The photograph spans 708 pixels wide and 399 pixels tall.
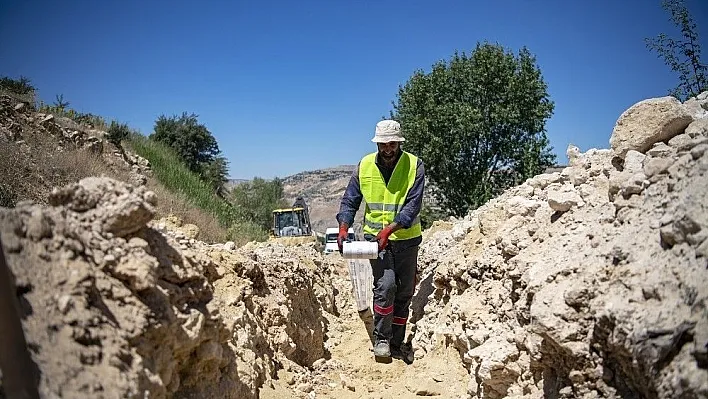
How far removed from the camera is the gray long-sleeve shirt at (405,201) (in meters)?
4.45

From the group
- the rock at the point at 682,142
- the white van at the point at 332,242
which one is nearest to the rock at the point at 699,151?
the rock at the point at 682,142

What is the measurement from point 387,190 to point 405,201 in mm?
211

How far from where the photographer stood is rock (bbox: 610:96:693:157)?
3.46 meters

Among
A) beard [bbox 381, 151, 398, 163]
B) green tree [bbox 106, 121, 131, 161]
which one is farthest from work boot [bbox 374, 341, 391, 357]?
green tree [bbox 106, 121, 131, 161]

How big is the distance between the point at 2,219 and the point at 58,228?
21cm

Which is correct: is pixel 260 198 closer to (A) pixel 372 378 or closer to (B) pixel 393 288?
(B) pixel 393 288

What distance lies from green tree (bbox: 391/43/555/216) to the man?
42.4 feet

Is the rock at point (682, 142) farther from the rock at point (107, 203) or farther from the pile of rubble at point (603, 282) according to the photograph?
the rock at point (107, 203)

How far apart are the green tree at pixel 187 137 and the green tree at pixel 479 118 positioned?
10576mm

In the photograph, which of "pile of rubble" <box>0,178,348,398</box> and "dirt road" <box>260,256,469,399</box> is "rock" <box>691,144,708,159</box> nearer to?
"dirt road" <box>260,256,469,399</box>

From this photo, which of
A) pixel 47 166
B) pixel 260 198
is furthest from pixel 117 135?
pixel 260 198

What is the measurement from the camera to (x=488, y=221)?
5.20m

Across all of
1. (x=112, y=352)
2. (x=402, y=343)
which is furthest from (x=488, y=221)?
(x=112, y=352)

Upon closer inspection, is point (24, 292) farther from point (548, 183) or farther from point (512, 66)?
point (512, 66)
